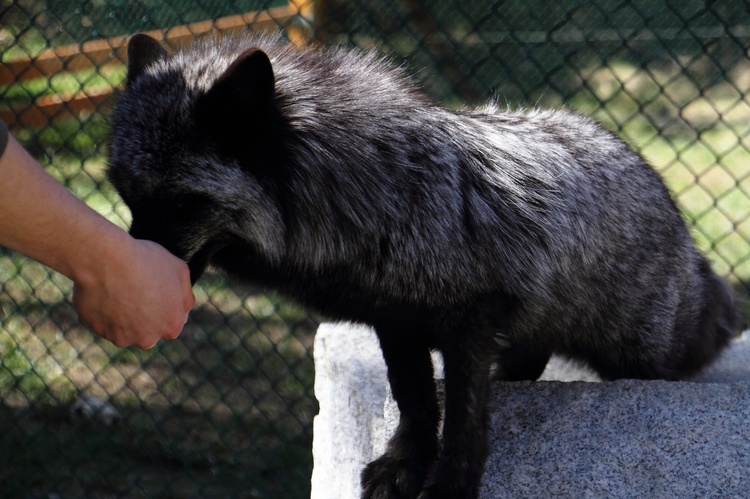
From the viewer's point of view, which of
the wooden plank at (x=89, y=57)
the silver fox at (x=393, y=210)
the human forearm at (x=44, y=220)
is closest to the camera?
the human forearm at (x=44, y=220)

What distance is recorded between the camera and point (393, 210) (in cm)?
259

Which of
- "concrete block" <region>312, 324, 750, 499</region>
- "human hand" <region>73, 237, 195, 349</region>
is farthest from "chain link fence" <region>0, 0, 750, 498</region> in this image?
"human hand" <region>73, 237, 195, 349</region>

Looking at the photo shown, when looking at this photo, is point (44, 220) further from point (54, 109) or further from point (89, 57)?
point (54, 109)

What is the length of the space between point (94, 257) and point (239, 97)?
62cm

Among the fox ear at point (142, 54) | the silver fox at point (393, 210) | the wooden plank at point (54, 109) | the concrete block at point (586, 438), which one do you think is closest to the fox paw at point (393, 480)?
the silver fox at point (393, 210)

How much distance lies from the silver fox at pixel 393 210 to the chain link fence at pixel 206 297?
4.11 ft

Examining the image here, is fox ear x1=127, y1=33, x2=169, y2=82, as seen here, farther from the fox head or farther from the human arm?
the human arm

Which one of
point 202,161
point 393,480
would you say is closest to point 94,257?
point 202,161

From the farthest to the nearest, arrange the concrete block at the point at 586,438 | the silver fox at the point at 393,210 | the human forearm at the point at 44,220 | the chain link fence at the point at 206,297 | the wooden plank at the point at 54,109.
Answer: the wooden plank at the point at 54,109, the chain link fence at the point at 206,297, the concrete block at the point at 586,438, the silver fox at the point at 393,210, the human forearm at the point at 44,220

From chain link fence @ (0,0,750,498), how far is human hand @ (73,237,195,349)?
227cm

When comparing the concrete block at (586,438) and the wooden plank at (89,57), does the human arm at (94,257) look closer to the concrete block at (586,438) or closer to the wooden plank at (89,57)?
the concrete block at (586,438)

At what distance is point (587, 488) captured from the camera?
2680 mm

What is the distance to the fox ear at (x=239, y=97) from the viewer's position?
2.30 meters

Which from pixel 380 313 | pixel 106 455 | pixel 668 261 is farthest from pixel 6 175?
pixel 106 455
